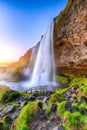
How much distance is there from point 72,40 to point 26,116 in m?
19.7

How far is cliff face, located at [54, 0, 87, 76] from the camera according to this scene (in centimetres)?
2486

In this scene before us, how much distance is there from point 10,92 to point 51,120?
10059 mm

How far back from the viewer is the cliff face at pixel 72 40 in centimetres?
2486

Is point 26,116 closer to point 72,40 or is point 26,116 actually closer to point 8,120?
point 8,120

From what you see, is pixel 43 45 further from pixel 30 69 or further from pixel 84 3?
pixel 84 3

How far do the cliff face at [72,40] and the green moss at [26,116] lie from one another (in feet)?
54.3

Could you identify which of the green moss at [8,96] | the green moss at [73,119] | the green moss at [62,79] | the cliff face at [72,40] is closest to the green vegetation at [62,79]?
the green moss at [62,79]

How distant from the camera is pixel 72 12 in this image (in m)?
27.4

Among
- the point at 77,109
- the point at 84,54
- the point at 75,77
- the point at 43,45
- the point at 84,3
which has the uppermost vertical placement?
the point at 84,3

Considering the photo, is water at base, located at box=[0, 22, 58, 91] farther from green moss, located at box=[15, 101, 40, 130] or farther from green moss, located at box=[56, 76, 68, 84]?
green moss, located at box=[15, 101, 40, 130]

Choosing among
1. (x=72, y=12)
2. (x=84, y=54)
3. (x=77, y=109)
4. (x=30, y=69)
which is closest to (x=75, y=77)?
(x=84, y=54)

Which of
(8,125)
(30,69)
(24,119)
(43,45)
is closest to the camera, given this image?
(24,119)

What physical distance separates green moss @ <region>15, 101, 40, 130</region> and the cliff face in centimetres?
1656

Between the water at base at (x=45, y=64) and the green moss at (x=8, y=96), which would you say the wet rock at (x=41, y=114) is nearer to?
the green moss at (x=8, y=96)
